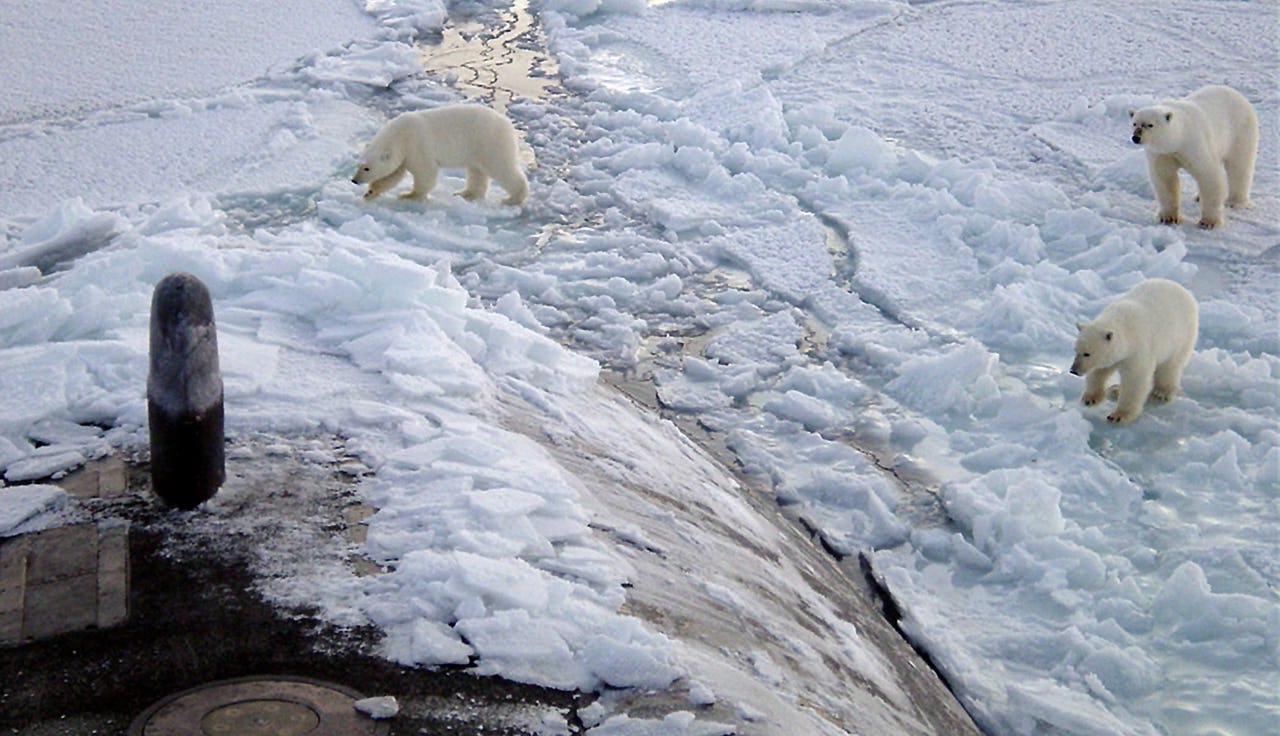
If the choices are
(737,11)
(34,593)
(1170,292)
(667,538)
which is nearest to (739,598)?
(667,538)

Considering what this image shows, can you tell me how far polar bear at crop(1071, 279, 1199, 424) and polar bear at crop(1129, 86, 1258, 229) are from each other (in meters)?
1.95

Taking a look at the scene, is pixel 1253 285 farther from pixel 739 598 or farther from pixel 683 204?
pixel 739 598

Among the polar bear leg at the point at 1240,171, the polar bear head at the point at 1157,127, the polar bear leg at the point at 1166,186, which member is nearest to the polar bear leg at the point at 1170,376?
the polar bear head at the point at 1157,127

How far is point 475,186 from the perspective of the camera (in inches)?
310

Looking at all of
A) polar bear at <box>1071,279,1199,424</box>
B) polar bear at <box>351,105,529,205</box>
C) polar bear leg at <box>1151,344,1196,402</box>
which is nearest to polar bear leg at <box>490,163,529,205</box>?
polar bear at <box>351,105,529,205</box>

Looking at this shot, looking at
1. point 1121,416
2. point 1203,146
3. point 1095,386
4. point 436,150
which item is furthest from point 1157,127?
point 436,150

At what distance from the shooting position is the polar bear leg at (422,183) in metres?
7.59

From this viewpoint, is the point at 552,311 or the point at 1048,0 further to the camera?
the point at 1048,0

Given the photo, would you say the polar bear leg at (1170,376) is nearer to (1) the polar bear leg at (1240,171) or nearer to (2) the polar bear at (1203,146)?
(2) the polar bear at (1203,146)

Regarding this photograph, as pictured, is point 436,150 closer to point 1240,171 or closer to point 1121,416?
point 1121,416

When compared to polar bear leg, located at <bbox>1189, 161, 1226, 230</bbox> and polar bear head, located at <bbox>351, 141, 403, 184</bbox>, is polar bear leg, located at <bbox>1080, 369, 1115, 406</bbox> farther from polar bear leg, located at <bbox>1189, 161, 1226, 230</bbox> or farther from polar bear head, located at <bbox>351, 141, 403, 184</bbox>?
polar bear head, located at <bbox>351, 141, 403, 184</bbox>

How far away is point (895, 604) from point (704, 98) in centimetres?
590

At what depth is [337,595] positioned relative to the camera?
133 inches

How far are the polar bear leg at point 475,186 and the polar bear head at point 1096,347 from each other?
3687 millimetres
